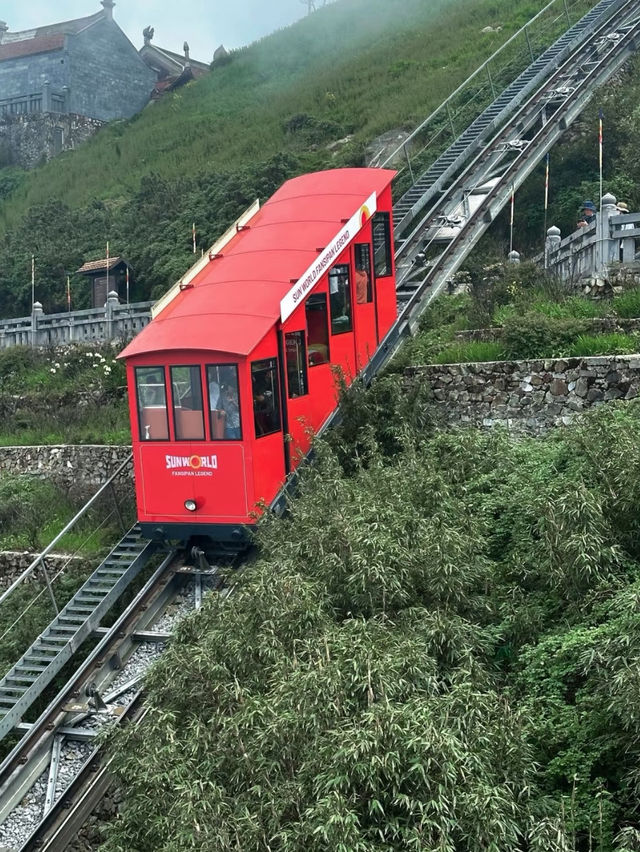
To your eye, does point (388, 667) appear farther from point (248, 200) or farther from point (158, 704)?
point (248, 200)

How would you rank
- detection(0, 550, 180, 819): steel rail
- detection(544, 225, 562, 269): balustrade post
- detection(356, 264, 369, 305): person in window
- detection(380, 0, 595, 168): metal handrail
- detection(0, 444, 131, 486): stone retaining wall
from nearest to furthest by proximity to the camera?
detection(0, 550, 180, 819): steel rail < detection(356, 264, 369, 305): person in window < detection(0, 444, 131, 486): stone retaining wall < detection(544, 225, 562, 269): balustrade post < detection(380, 0, 595, 168): metal handrail

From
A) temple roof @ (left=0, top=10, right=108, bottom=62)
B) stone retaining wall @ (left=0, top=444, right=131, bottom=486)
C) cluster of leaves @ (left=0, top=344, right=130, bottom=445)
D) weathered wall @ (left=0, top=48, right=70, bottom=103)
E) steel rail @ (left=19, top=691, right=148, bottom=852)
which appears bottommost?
steel rail @ (left=19, top=691, right=148, bottom=852)

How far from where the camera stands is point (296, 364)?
1331cm

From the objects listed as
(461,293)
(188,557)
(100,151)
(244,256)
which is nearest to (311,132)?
(100,151)

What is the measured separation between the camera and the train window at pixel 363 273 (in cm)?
1491

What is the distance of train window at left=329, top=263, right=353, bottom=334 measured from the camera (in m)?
14.2

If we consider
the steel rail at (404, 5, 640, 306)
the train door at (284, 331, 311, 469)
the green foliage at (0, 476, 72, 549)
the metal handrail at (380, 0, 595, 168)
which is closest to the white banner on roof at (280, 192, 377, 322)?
the train door at (284, 331, 311, 469)

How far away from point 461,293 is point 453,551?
10406 mm

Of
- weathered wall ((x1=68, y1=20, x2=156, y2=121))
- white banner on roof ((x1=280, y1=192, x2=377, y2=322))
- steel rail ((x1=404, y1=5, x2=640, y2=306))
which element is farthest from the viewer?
weathered wall ((x1=68, y1=20, x2=156, y2=121))

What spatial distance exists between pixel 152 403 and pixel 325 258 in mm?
3179

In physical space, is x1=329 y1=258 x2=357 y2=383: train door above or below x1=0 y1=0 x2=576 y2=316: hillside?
below

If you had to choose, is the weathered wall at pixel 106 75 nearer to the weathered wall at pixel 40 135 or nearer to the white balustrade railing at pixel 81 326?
the weathered wall at pixel 40 135

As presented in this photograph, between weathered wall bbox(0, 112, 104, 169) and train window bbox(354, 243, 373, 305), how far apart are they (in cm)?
4389

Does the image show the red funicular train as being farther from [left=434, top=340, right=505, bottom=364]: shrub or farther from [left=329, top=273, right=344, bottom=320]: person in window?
[left=434, top=340, right=505, bottom=364]: shrub
